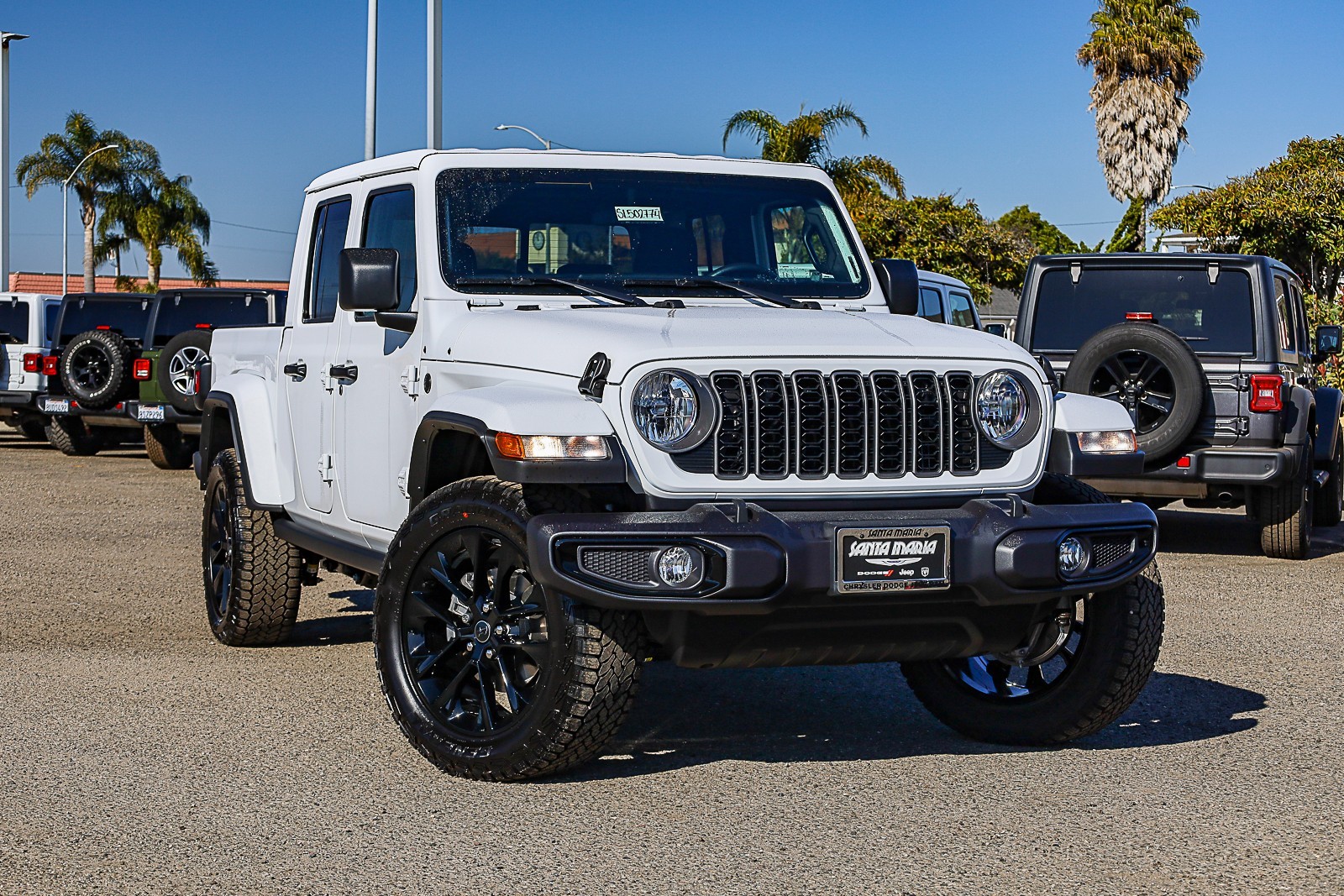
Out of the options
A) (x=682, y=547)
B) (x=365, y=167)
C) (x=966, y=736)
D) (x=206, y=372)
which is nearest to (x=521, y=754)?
(x=682, y=547)

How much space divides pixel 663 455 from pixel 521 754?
957 millimetres

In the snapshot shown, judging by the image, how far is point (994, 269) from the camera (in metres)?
44.0

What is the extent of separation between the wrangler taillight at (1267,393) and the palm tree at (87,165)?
58459 mm

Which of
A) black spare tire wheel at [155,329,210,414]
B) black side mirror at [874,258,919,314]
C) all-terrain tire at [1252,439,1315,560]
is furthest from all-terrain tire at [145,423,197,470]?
black side mirror at [874,258,919,314]

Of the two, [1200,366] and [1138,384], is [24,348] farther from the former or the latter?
[1200,366]

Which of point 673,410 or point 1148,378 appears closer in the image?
point 673,410

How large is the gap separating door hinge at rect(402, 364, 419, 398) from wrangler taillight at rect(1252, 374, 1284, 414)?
6.34 m

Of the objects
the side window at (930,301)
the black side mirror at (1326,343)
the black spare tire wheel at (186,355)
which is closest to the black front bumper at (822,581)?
the black side mirror at (1326,343)

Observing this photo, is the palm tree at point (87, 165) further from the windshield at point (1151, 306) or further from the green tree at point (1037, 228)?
the windshield at point (1151, 306)

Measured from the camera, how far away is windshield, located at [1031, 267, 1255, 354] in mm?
10789

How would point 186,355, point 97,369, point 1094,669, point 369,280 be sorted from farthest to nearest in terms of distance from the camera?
1. point 97,369
2. point 186,355
3. point 369,280
4. point 1094,669

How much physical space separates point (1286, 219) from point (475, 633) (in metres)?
29.3

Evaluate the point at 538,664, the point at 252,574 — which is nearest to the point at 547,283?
the point at 538,664

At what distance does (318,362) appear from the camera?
6.81 meters
